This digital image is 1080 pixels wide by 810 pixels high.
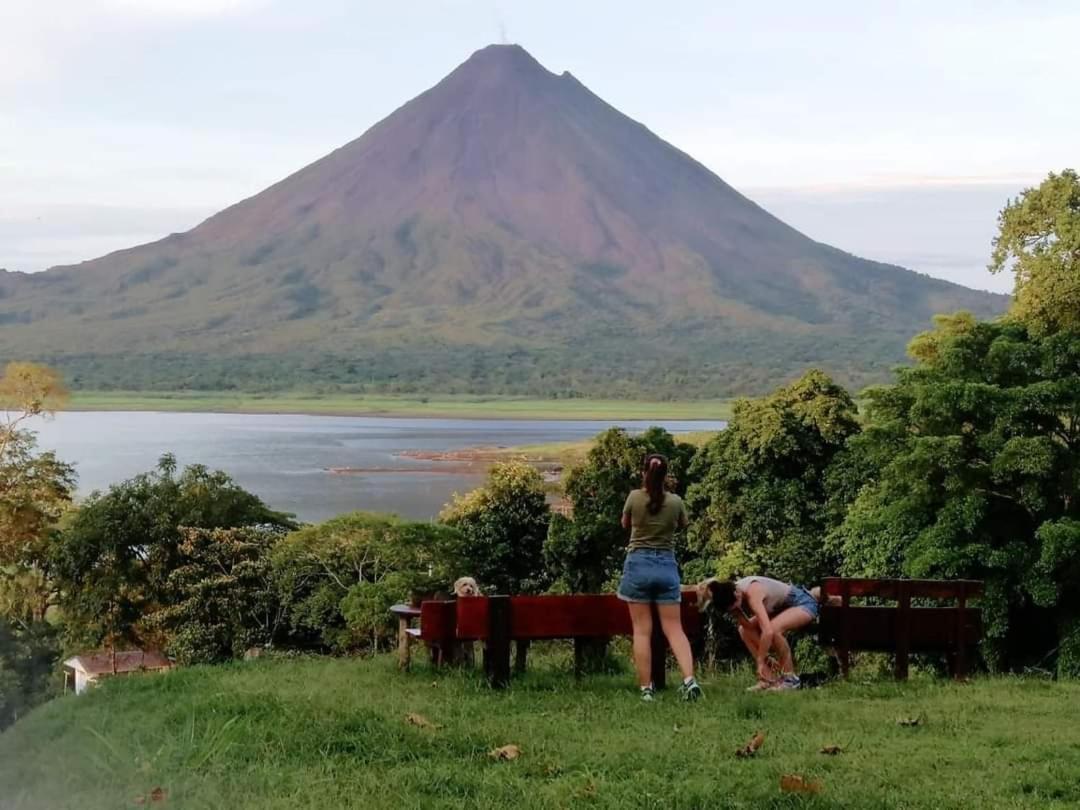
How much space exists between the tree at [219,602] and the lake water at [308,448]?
27.6ft

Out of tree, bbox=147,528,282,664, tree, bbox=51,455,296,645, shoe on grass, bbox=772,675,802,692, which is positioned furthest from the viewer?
tree, bbox=51,455,296,645

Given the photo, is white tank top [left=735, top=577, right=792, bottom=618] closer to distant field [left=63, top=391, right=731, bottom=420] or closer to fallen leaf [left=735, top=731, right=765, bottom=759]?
fallen leaf [left=735, top=731, right=765, bottom=759]

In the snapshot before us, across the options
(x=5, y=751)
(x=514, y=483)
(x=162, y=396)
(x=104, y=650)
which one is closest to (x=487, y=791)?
(x=5, y=751)

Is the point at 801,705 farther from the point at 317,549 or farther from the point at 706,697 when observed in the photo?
the point at 317,549

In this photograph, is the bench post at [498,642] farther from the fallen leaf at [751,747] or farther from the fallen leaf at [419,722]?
the fallen leaf at [751,747]

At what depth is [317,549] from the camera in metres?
24.5

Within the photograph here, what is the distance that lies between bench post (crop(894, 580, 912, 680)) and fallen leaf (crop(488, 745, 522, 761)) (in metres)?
3.55

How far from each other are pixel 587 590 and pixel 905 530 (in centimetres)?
853

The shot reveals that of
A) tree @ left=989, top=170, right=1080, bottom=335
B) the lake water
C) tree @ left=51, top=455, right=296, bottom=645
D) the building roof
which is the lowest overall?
the building roof

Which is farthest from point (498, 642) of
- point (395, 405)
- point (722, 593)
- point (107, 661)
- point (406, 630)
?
point (395, 405)

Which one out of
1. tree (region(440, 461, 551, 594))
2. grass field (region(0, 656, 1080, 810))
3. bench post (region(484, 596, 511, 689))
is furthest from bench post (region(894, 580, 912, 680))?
tree (region(440, 461, 551, 594))

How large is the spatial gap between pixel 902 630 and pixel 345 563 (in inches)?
706

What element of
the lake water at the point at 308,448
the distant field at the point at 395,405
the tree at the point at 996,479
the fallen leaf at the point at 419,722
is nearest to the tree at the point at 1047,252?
the tree at the point at 996,479

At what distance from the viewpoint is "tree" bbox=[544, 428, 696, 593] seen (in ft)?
83.2
